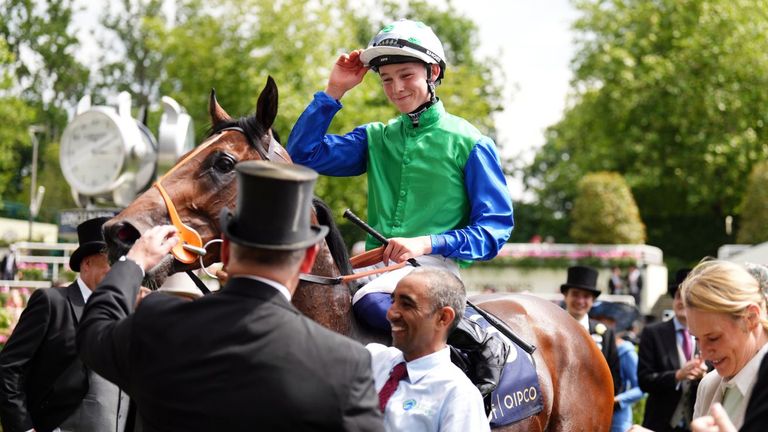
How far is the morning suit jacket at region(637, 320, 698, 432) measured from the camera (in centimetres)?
752

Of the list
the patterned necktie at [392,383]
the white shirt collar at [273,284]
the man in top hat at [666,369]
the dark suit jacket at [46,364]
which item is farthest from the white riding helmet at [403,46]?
the man in top hat at [666,369]

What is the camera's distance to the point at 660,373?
299 inches

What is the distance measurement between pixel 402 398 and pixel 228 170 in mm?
1323

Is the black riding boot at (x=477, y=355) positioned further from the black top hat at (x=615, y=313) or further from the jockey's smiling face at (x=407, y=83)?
the black top hat at (x=615, y=313)

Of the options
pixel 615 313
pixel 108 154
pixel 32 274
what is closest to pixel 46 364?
pixel 615 313

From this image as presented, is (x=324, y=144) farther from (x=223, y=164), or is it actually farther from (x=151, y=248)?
(x=151, y=248)

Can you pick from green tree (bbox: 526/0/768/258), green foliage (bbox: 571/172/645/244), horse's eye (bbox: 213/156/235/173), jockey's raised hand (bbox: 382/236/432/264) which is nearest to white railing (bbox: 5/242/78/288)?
horse's eye (bbox: 213/156/235/173)

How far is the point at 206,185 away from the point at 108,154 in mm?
11847

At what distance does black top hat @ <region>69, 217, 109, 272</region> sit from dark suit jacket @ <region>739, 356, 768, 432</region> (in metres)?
3.65

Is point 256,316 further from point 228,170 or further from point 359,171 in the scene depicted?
point 359,171

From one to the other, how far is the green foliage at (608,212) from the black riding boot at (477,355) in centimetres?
2777

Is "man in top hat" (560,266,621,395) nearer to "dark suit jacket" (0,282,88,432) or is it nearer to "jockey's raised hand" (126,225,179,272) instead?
"dark suit jacket" (0,282,88,432)

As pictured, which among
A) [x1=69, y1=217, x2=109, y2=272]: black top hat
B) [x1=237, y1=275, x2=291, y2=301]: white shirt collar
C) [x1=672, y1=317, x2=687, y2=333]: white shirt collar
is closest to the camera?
[x1=237, y1=275, x2=291, y2=301]: white shirt collar

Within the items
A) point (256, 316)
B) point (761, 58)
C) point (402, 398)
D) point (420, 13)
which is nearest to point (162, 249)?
point (256, 316)
